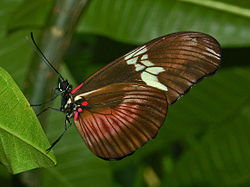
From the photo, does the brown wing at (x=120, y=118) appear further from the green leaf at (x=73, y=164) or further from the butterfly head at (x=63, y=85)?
the green leaf at (x=73, y=164)

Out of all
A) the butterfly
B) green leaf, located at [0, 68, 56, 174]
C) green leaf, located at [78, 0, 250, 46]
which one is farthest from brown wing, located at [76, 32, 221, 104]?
green leaf, located at [0, 68, 56, 174]

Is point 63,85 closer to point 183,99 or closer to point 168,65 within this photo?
point 168,65

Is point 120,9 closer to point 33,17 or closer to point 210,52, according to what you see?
point 33,17

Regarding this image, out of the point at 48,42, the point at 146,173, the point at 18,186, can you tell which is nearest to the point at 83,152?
the point at 146,173

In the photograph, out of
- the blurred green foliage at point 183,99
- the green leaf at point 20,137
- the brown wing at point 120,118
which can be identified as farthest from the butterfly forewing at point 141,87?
the green leaf at point 20,137

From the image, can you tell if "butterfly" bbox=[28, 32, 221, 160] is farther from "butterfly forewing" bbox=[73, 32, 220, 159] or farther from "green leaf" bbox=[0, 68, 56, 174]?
"green leaf" bbox=[0, 68, 56, 174]

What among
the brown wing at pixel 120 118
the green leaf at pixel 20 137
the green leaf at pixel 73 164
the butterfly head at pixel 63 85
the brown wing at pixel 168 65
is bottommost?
the green leaf at pixel 73 164

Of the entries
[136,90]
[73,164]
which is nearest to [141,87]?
[136,90]

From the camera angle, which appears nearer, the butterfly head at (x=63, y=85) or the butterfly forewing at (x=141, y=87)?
the butterfly forewing at (x=141, y=87)
